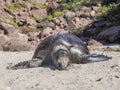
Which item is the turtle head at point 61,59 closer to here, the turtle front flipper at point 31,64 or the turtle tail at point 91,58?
the turtle tail at point 91,58

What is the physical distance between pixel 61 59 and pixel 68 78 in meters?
0.87

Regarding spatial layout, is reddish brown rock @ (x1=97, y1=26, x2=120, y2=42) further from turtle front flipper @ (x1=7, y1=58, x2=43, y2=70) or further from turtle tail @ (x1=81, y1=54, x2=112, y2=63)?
turtle front flipper @ (x1=7, y1=58, x2=43, y2=70)

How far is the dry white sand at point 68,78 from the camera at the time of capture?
8.45 metres

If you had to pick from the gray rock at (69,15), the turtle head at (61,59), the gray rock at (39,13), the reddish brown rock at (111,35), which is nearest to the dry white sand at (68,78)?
the turtle head at (61,59)

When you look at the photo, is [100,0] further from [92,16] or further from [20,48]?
[20,48]

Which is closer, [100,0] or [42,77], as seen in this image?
[42,77]

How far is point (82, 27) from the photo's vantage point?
2303cm

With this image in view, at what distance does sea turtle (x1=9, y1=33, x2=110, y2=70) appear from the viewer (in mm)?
10078

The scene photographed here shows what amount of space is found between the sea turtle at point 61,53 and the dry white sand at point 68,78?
0.84 feet

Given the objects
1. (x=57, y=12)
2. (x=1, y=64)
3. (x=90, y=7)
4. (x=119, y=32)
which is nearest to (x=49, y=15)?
(x=57, y=12)

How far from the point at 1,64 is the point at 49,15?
17.8m

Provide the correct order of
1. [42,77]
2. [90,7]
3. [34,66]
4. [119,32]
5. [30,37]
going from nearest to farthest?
1. [42,77]
2. [34,66]
3. [119,32]
4. [30,37]
5. [90,7]

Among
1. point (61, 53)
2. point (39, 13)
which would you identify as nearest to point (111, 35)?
point (61, 53)

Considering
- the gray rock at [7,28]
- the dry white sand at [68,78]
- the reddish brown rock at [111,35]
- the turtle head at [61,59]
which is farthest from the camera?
the gray rock at [7,28]
